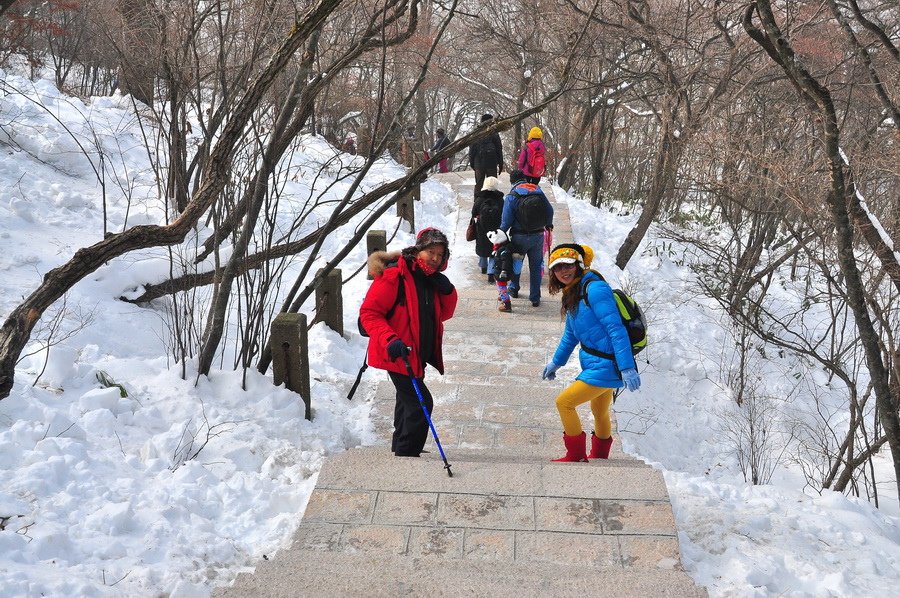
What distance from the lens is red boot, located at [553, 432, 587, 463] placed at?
521 centimetres

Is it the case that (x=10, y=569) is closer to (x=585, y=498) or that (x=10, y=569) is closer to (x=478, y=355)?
(x=585, y=498)

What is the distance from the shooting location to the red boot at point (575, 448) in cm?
521

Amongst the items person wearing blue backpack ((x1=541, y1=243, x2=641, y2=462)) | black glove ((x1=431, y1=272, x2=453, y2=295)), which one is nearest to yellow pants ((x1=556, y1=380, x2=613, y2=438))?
person wearing blue backpack ((x1=541, y1=243, x2=641, y2=462))

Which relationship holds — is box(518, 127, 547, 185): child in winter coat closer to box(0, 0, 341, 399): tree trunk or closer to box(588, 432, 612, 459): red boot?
box(0, 0, 341, 399): tree trunk

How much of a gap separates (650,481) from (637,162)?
2228 centimetres

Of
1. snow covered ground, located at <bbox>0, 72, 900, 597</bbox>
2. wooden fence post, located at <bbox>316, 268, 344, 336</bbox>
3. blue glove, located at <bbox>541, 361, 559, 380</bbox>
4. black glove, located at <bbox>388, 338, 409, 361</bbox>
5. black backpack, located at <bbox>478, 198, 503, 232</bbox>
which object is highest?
black backpack, located at <bbox>478, 198, 503, 232</bbox>

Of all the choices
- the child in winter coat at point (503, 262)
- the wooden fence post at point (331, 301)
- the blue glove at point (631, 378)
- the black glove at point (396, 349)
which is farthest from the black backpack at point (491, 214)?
the black glove at point (396, 349)

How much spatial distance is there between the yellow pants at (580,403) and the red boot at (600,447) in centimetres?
4

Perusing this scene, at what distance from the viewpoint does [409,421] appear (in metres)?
4.90

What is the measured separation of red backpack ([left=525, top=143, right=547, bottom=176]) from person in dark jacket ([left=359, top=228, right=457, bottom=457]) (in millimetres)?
5392

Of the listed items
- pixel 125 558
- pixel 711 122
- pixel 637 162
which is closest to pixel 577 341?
pixel 125 558

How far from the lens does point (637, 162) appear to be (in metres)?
25.3

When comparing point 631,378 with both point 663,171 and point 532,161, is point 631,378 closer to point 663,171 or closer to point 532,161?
point 532,161

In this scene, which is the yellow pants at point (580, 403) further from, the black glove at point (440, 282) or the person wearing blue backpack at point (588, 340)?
the black glove at point (440, 282)
